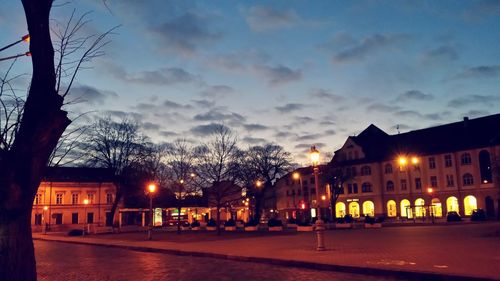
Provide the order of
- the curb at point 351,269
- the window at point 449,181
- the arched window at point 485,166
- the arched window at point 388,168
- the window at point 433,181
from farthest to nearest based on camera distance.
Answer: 1. the arched window at point 388,168
2. the window at point 433,181
3. the window at point 449,181
4. the arched window at point 485,166
5. the curb at point 351,269

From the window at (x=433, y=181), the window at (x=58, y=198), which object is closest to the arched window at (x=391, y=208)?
the window at (x=433, y=181)

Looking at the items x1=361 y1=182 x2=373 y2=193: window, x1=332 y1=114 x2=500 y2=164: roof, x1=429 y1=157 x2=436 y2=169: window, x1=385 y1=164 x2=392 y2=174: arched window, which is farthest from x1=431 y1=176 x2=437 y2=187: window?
x1=361 y1=182 x2=373 y2=193: window

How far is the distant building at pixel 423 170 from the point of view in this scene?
6178 centimetres

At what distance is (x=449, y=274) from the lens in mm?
11742

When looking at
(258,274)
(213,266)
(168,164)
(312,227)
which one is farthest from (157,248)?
(168,164)

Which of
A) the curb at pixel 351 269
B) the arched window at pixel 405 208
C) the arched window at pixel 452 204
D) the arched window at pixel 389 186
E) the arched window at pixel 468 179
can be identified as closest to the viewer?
the curb at pixel 351 269

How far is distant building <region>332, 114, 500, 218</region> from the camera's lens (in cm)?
6178

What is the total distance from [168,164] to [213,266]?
41.3m

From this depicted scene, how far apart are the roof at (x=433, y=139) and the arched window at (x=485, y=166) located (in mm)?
1223

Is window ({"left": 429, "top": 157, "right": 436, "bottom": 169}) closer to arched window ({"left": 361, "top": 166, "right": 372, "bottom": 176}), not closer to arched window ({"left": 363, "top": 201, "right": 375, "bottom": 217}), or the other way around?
arched window ({"left": 361, "top": 166, "right": 372, "bottom": 176})

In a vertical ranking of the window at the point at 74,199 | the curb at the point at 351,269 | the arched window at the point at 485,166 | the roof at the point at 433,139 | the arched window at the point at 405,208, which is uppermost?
the roof at the point at 433,139

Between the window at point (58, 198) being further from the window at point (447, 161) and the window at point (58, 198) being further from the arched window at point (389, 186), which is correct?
the window at point (447, 161)

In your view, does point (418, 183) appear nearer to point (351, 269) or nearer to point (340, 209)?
point (340, 209)

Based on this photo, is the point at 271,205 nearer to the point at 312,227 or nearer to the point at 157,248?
the point at 312,227
